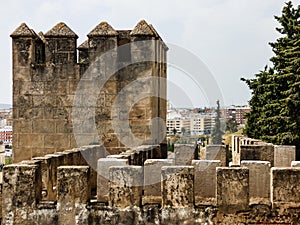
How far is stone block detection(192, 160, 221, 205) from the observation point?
8297 mm

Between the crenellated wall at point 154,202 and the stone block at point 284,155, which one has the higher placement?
the stone block at point 284,155

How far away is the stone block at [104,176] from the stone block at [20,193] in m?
0.92

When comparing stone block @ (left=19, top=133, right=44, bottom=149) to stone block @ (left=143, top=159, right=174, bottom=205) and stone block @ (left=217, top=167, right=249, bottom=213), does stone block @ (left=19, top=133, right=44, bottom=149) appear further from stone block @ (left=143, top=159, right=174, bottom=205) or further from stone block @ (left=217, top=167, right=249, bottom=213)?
stone block @ (left=217, top=167, right=249, bottom=213)

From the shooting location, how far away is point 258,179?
8.26 m

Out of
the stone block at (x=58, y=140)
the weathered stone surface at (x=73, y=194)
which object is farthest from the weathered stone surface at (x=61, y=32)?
the weathered stone surface at (x=73, y=194)

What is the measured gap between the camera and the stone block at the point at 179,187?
7.74 m

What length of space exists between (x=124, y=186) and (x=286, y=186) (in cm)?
229

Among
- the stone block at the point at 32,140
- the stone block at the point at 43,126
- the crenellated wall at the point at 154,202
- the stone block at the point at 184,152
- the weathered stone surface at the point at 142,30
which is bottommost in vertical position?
the crenellated wall at the point at 154,202

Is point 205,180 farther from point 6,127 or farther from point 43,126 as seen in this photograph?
point 6,127

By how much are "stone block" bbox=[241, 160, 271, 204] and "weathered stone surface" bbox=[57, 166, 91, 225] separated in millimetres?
2417

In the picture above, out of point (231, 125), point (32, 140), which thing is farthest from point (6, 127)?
point (32, 140)

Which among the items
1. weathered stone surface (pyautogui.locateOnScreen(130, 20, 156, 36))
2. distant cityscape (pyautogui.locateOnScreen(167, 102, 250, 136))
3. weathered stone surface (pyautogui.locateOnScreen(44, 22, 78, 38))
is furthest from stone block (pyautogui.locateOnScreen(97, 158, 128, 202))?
distant cityscape (pyautogui.locateOnScreen(167, 102, 250, 136))

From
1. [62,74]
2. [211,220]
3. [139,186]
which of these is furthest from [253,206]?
[62,74]

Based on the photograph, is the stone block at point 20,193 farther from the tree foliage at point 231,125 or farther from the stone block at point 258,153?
the tree foliage at point 231,125
